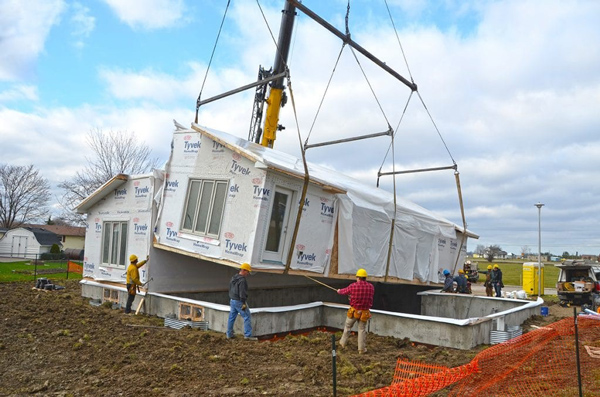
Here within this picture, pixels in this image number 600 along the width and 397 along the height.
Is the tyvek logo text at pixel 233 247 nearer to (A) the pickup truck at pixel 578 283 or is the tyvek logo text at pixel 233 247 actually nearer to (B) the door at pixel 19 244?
(A) the pickup truck at pixel 578 283

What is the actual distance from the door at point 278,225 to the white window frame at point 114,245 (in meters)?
5.79

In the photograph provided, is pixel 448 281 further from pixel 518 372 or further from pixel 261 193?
pixel 261 193

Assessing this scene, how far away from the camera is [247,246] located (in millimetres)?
10531

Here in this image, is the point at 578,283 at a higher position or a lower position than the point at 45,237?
higher

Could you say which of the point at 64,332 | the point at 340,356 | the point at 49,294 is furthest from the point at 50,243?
the point at 340,356

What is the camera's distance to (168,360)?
7.91 metres

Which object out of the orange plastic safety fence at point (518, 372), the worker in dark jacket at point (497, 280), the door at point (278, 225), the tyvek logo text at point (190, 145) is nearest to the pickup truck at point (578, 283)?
the worker in dark jacket at point (497, 280)

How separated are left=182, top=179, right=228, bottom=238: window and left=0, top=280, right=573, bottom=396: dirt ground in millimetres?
2500

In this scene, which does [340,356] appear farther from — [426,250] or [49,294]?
[49,294]

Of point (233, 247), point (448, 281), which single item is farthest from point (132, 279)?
point (448, 281)

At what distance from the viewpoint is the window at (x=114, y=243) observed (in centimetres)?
1464

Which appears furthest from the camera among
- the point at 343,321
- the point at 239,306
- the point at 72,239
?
the point at 72,239

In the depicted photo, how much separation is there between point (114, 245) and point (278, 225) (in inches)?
272

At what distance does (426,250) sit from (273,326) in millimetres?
7012
